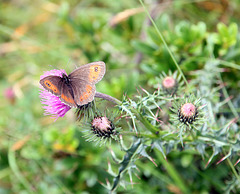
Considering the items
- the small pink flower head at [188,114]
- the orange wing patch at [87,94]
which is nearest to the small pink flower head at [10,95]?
the orange wing patch at [87,94]

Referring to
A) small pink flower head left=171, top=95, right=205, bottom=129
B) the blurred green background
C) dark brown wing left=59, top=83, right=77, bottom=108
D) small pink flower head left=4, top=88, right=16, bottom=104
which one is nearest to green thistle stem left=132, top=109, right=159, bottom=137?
small pink flower head left=171, top=95, right=205, bottom=129

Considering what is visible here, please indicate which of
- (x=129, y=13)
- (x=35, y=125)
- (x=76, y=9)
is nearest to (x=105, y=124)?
(x=35, y=125)

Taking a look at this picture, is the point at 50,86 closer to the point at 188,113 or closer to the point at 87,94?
the point at 87,94

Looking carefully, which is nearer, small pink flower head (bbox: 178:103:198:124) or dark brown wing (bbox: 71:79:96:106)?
dark brown wing (bbox: 71:79:96:106)

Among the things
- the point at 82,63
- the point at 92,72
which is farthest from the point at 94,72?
the point at 82,63

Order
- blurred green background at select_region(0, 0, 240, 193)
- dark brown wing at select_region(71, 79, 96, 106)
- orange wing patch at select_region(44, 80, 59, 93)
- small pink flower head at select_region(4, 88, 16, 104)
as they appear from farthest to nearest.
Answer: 1. small pink flower head at select_region(4, 88, 16, 104)
2. blurred green background at select_region(0, 0, 240, 193)
3. orange wing patch at select_region(44, 80, 59, 93)
4. dark brown wing at select_region(71, 79, 96, 106)

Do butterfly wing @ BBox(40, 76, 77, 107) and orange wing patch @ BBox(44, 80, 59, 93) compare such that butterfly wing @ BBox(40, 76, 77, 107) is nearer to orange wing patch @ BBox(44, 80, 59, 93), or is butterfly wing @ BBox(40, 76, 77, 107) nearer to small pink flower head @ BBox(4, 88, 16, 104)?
orange wing patch @ BBox(44, 80, 59, 93)

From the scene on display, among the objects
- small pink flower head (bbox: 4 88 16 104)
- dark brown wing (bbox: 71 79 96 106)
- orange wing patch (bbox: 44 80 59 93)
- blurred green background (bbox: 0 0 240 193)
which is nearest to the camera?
dark brown wing (bbox: 71 79 96 106)
